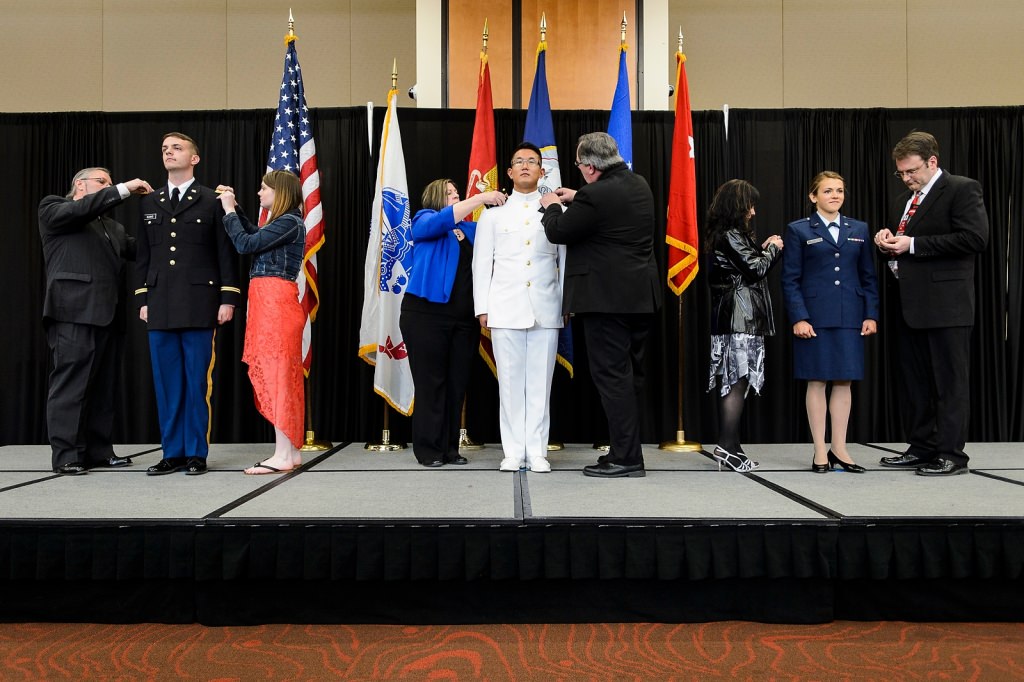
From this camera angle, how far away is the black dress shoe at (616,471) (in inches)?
134

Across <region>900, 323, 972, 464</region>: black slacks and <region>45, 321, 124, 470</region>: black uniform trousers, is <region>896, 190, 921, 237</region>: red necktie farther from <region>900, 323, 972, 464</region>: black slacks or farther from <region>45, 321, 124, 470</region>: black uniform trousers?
<region>45, 321, 124, 470</region>: black uniform trousers

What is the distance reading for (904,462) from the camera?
3.81 meters

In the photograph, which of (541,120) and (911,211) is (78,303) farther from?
(911,211)

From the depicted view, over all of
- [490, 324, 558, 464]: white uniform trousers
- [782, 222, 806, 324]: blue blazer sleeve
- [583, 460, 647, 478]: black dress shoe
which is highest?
[782, 222, 806, 324]: blue blazer sleeve

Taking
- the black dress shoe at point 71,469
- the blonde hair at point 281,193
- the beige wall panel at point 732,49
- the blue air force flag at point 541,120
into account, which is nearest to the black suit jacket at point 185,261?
the blonde hair at point 281,193

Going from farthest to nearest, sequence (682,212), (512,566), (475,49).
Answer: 1. (475,49)
2. (682,212)
3. (512,566)

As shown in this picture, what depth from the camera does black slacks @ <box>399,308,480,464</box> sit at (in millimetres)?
3885

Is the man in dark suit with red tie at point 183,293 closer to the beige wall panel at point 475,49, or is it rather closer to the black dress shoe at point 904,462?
the beige wall panel at point 475,49

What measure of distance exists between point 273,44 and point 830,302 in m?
5.03

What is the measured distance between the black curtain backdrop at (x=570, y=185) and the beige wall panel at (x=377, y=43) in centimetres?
125

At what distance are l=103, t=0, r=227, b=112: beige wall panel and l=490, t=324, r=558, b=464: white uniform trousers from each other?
4.10 meters

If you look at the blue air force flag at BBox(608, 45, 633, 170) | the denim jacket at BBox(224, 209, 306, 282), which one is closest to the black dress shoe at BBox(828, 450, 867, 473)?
the blue air force flag at BBox(608, 45, 633, 170)

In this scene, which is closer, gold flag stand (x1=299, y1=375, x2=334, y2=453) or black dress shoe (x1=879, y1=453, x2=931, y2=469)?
black dress shoe (x1=879, y1=453, x2=931, y2=469)

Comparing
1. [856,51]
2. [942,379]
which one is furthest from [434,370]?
[856,51]
